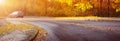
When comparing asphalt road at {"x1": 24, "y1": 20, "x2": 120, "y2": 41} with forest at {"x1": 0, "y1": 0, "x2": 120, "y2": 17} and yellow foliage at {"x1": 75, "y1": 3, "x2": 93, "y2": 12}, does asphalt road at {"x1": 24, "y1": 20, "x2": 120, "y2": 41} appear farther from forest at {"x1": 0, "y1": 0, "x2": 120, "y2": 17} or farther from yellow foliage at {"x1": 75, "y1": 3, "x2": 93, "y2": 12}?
yellow foliage at {"x1": 75, "y1": 3, "x2": 93, "y2": 12}

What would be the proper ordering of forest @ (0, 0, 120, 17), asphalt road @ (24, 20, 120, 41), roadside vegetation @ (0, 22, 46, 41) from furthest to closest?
forest @ (0, 0, 120, 17) < asphalt road @ (24, 20, 120, 41) < roadside vegetation @ (0, 22, 46, 41)

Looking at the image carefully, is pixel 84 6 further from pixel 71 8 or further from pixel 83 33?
pixel 83 33

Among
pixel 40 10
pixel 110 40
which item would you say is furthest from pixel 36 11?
pixel 110 40

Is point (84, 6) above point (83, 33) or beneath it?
beneath

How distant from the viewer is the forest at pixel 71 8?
51281 mm

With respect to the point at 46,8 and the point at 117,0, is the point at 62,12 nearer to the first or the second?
the point at 46,8

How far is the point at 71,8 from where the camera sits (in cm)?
5347

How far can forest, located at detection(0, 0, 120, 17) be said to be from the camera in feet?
168

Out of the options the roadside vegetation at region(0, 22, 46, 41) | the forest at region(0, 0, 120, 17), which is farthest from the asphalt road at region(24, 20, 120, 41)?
the forest at region(0, 0, 120, 17)

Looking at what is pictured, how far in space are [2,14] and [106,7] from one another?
19.7 meters

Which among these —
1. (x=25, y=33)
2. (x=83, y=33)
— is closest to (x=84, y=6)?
(x=83, y=33)

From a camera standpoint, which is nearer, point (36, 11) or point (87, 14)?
point (87, 14)

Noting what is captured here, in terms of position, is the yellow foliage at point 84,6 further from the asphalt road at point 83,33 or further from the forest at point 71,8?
the asphalt road at point 83,33

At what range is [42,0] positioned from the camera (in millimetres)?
58875
